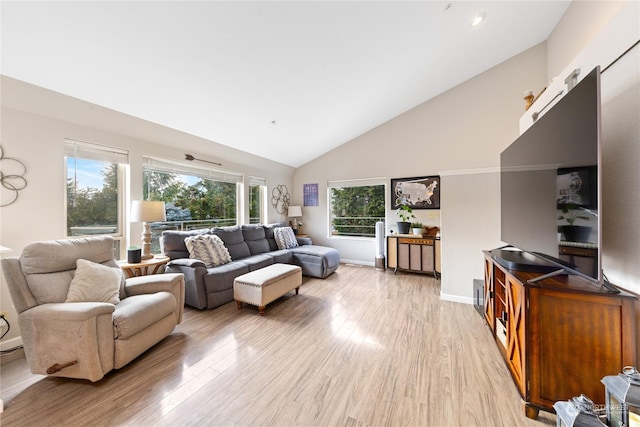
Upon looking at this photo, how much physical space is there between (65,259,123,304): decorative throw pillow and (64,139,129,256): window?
0.98 m

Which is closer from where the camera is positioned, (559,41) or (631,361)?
(631,361)

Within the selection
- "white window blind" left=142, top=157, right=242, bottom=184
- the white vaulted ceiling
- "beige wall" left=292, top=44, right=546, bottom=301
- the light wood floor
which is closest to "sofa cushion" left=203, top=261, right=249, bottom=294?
the light wood floor

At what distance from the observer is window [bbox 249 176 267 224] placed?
4.97 m

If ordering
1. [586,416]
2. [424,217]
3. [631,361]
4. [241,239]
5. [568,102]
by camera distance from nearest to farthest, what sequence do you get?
1. [586,416]
2. [631,361]
3. [568,102]
4. [241,239]
5. [424,217]

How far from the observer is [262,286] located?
261 cm

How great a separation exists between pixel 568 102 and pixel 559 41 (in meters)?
2.87

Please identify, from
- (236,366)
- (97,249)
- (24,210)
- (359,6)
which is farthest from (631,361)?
(24,210)

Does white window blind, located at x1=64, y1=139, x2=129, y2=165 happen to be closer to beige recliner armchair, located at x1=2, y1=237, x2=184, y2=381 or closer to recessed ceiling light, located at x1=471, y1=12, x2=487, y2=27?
beige recliner armchair, located at x1=2, y1=237, x2=184, y2=381

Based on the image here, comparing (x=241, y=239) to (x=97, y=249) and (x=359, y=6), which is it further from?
(x=359, y=6)

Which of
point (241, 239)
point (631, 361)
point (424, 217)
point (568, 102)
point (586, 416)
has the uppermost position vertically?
point (568, 102)

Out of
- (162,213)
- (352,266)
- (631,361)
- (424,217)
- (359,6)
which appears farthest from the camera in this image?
(352,266)

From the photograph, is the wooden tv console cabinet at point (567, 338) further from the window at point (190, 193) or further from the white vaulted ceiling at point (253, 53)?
the window at point (190, 193)

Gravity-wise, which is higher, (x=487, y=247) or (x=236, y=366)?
(x=487, y=247)

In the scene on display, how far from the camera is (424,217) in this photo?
443 cm
